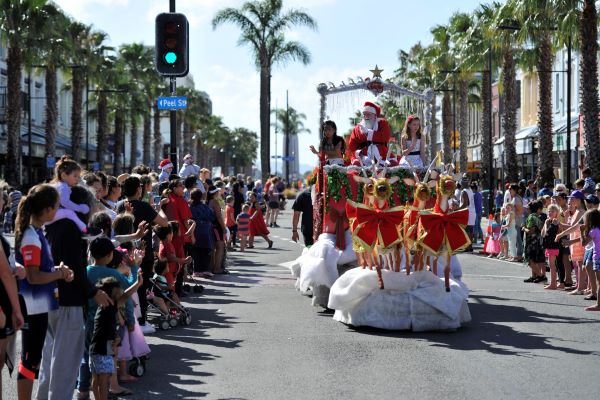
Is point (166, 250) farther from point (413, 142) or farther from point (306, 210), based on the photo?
point (306, 210)

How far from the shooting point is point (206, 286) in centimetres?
1703

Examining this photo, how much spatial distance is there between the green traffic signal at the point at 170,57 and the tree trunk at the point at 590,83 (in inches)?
588

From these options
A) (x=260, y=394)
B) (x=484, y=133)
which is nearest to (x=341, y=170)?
(x=260, y=394)

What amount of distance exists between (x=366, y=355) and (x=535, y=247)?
8.48 metres

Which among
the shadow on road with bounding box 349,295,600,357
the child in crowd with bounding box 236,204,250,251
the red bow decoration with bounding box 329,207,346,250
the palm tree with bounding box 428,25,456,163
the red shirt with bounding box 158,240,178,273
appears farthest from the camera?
the palm tree with bounding box 428,25,456,163

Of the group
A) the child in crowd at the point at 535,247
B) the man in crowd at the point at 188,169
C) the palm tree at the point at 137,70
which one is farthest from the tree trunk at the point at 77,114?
the child in crowd at the point at 535,247

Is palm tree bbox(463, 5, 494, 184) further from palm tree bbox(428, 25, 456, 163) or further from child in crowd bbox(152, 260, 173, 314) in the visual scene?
child in crowd bbox(152, 260, 173, 314)

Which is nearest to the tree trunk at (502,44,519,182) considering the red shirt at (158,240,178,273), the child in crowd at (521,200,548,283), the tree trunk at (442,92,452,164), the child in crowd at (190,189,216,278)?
the tree trunk at (442,92,452,164)

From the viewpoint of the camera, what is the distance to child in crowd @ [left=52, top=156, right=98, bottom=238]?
7.54m

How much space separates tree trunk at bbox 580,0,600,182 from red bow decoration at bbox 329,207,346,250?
15549 mm

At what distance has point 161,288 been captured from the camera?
11992 millimetres

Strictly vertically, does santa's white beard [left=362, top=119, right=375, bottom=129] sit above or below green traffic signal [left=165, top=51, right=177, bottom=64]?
below

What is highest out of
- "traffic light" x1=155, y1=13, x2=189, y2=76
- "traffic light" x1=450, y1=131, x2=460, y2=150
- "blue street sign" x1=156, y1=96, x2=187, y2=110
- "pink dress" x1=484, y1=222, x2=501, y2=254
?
"traffic light" x1=450, y1=131, x2=460, y2=150

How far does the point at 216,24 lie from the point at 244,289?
116 ft
